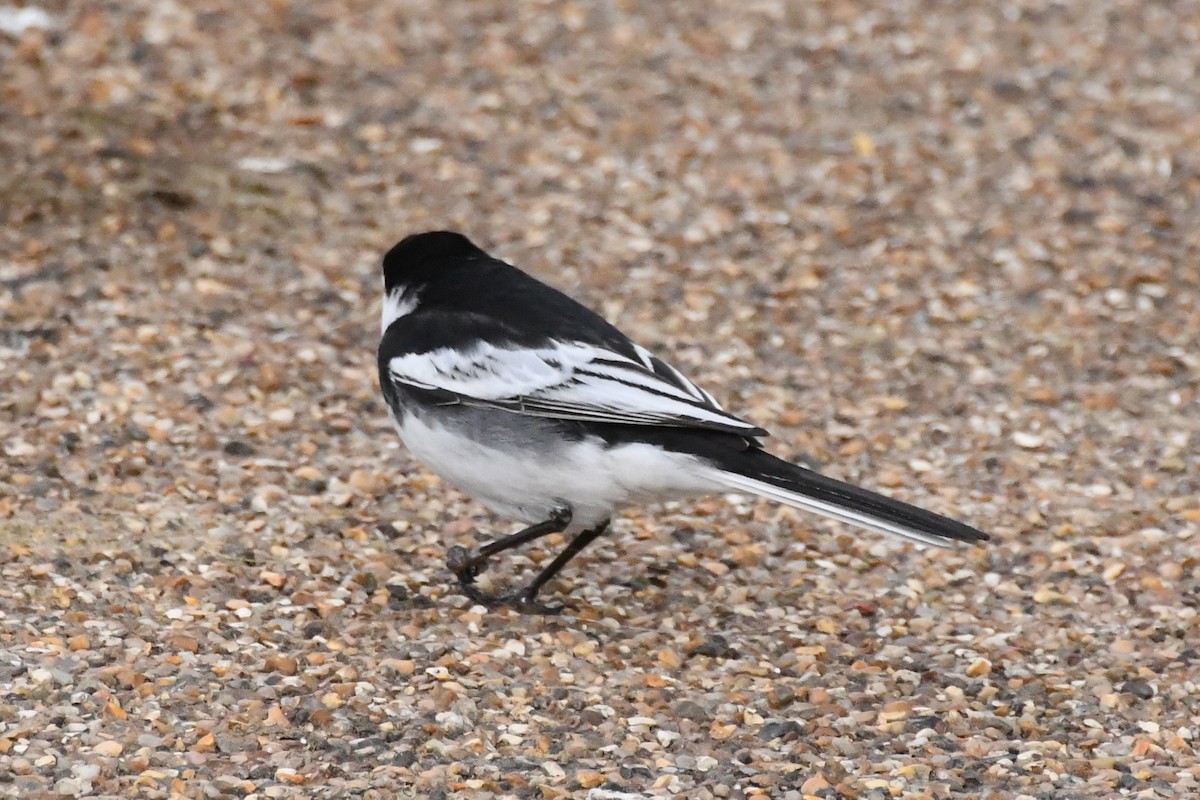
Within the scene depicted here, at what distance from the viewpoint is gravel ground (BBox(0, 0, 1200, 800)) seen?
16.7ft

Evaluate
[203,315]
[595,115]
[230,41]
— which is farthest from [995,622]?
[230,41]

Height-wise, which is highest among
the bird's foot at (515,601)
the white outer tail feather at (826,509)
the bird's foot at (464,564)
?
the white outer tail feather at (826,509)

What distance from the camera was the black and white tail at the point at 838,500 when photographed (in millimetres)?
5066

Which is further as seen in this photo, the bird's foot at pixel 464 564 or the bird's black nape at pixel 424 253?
the bird's black nape at pixel 424 253

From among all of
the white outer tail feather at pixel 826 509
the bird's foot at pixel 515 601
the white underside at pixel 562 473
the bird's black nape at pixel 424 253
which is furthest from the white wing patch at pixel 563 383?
the bird's foot at pixel 515 601

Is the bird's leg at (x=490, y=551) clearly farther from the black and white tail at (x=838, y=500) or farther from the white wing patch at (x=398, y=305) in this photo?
the white wing patch at (x=398, y=305)

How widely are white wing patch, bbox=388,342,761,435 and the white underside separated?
0.40 ft

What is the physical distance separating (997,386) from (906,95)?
9.37ft

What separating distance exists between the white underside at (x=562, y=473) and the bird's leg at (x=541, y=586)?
0.19 meters

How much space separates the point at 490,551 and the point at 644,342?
233cm

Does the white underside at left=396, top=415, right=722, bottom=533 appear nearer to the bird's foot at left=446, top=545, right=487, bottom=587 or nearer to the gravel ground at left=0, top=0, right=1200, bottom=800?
the bird's foot at left=446, top=545, right=487, bottom=587

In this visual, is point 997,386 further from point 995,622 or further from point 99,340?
point 99,340

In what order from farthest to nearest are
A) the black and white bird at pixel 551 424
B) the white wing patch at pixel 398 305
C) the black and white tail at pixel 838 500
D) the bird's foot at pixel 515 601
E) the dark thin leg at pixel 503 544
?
the white wing patch at pixel 398 305 → the bird's foot at pixel 515 601 → the dark thin leg at pixel 503 544 → the black and white bird at pixel 551 424 → the black and white tail at pixel 838 500

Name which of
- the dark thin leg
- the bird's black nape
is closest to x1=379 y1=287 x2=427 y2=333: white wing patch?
the bird's black nape
